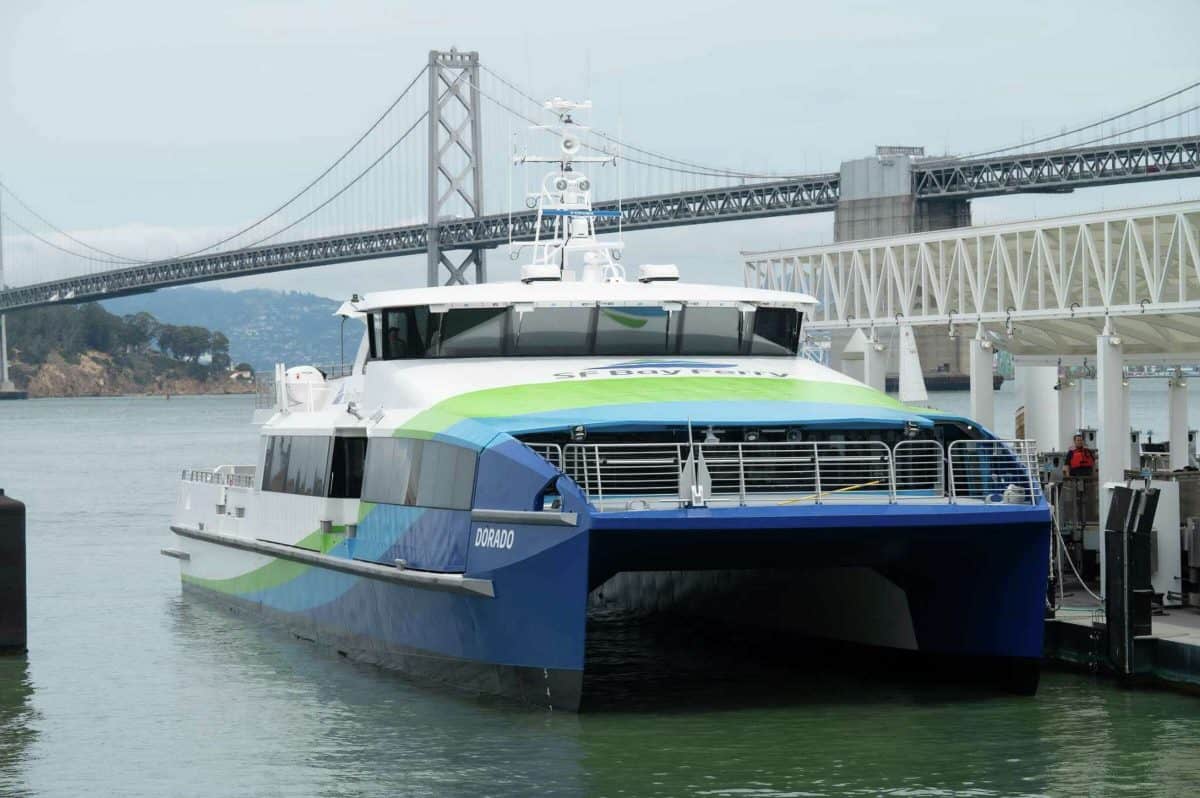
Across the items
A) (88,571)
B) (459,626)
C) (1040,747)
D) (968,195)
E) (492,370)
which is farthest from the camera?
(968,195)

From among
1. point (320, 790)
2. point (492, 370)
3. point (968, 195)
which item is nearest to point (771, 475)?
point (492, 370)

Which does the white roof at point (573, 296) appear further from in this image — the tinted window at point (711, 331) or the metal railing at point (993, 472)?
the metal railing at point (993, 472)

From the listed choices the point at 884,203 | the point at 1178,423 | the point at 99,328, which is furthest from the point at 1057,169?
the point at 99,328

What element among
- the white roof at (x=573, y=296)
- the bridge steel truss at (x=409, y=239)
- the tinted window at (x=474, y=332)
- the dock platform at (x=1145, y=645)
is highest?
the bridge steel truss at (x=409, y=239)

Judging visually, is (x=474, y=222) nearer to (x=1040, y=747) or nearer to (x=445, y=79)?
(x=445, y=79)

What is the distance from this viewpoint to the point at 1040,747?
13523mm

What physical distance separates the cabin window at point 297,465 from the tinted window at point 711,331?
340 centimetres

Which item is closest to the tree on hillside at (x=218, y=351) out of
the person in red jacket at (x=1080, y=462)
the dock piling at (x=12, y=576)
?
the dock piling at (x=12, y=576)

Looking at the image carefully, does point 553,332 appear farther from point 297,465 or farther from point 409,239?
point 409,239

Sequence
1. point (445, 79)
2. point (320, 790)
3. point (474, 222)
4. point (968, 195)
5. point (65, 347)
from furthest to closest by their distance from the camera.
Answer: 1. point (65, 347)
2. point (445, 79)
3. point (968, 195)
4. point (474, 222)
5. point (320, 790)

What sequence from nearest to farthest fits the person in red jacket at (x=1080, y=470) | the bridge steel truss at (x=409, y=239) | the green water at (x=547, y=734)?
the green water at (x=547, y=734)
the person in red jacket at (x=1080, y=470)
the bridge steel truss at (x=409, y=239)

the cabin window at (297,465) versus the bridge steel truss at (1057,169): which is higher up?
A: the bridge steel truss at (1057,169)

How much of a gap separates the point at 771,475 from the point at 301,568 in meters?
5.75

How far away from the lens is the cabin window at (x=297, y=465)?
17.3 m
